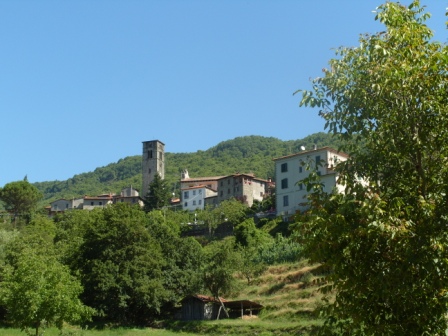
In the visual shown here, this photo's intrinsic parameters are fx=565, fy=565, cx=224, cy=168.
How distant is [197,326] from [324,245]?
41.4 m

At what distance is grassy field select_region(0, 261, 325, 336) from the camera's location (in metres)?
41.4

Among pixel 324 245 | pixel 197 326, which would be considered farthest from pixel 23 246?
pixel 324 245

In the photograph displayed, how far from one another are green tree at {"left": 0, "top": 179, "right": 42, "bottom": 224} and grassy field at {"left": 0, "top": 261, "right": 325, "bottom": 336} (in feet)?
206

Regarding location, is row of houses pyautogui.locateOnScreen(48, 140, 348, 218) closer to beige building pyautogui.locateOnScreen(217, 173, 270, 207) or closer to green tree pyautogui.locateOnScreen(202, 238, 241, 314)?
beige building pyautogui.locateOnScreen(217, 173, 270, 207)

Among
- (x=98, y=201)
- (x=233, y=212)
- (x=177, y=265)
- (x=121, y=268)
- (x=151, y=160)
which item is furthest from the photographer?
(x=151, y=160)

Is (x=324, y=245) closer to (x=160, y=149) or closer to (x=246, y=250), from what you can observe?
(x=246, y=250)

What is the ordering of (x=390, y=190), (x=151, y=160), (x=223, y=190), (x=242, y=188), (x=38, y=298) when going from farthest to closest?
(x=151, y=160)
(x=223, y=190)
(x=242, y=188)
(x=38, y=298)
(x=390, y=190)

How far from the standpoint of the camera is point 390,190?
9805 mm

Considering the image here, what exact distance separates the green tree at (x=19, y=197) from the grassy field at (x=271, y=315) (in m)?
62.7

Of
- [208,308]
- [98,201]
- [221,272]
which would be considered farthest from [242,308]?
[98,201]

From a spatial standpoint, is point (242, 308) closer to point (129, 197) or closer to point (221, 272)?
point (221, 272)

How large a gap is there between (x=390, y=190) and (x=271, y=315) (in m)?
38.5

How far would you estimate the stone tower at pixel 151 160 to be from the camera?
499 ft

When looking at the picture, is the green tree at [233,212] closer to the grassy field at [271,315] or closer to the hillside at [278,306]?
the hillside at [278,306]
